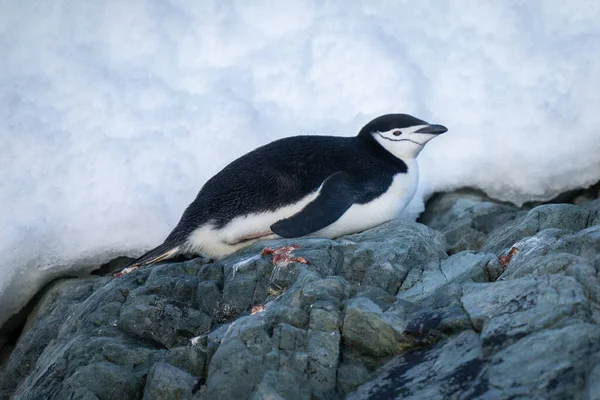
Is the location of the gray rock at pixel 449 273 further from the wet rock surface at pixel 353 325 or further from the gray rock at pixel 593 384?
the gray rock at pixel 593 384

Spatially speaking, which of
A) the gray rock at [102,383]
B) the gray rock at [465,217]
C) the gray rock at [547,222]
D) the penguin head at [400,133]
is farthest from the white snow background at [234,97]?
the gray rock at [102,383]

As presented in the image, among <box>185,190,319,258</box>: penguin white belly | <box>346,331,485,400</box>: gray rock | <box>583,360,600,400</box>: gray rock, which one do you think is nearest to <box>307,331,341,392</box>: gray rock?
<box>346,331,485,400</box>: gray rock

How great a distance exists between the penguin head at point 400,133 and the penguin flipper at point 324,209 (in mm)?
444

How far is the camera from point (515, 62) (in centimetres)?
682

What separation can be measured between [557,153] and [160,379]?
12.4ft

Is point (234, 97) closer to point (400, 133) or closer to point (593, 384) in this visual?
point (400, 133)

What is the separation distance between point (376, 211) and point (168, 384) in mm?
1959

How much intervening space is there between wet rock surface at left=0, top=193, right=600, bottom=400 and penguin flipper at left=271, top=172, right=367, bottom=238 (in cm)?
17

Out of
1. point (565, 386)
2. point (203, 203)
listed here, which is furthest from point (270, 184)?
point (565, 386)

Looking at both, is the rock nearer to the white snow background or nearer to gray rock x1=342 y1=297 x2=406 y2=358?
the white snow background

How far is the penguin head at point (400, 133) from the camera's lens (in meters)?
5.07

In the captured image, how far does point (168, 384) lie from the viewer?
10.5 ft

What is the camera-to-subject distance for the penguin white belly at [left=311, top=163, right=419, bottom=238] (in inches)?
188

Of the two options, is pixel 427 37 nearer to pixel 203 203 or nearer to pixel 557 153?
pixel 557 153
